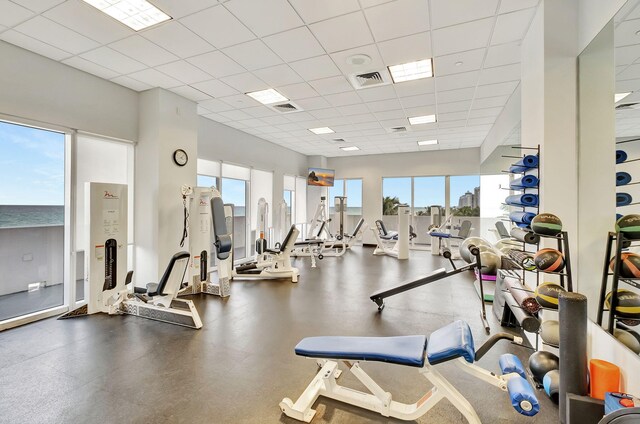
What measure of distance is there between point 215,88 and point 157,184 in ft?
5.89

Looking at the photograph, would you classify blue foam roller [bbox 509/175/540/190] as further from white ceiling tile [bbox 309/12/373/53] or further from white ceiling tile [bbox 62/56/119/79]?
white ceiling tile [bbox 62/56/119/79]

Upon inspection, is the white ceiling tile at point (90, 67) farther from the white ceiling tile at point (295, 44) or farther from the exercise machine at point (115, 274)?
the white ceiling tile at point (295, 44)

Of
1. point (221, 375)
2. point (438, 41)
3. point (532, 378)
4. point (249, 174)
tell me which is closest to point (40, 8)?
point (221, 375)

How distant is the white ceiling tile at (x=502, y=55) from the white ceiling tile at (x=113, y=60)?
14.7ft

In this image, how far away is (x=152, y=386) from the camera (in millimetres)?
2232

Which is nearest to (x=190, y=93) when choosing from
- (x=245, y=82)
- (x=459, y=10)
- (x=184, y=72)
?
(x=184, y=72)

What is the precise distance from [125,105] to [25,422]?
425 centimetres

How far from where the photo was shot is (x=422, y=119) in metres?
6.23

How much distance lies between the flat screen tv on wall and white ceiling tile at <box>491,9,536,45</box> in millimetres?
6958

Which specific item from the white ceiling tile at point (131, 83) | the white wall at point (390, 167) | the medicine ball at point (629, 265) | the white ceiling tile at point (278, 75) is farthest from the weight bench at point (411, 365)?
the white wall at point (390, 167)

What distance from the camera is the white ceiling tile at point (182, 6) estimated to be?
2.63 m

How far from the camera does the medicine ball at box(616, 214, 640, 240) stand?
169cm

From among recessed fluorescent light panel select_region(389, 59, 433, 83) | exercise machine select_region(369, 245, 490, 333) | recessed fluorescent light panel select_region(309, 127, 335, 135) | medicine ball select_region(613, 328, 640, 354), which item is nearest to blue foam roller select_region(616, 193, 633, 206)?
medicine ball select_region(613, 328, 640, 354)

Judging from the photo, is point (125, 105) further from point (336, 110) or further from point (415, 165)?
point (415, 165)
